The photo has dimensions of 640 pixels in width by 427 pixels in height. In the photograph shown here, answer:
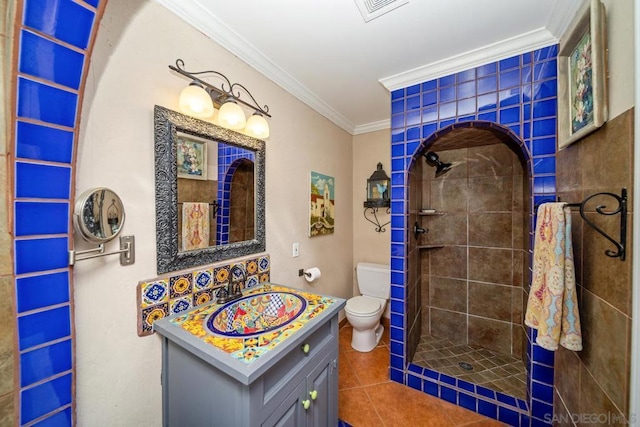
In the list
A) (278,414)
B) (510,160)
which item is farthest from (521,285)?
(278,414)

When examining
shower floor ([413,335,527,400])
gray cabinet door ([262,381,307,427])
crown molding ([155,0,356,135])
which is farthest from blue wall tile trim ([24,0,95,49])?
shower floor ([413,335,527,400])

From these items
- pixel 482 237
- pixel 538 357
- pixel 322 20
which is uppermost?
pixel 322 20

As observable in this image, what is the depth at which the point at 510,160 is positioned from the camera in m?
2.12

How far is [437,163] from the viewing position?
90.3 inches

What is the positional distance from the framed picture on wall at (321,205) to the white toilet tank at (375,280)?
24.0 inches

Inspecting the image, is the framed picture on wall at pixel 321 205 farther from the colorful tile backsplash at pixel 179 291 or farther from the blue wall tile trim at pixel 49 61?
the blue wall tile trim at pixel 49 61

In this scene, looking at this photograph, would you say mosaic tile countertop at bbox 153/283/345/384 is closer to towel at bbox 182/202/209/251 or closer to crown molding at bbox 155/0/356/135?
towel at bbox 182/202/209/251

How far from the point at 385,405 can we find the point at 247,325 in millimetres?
1190

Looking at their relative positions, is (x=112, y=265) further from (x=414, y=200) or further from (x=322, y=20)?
(x=414, y=200)

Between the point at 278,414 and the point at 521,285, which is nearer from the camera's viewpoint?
the point at 278,414

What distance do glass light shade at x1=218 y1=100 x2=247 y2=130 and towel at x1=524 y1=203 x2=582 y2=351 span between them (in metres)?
1.67

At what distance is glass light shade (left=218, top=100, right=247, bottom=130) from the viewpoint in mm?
1246

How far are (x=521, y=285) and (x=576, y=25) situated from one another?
194 centimetres

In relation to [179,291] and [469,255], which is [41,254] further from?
[469,255]
